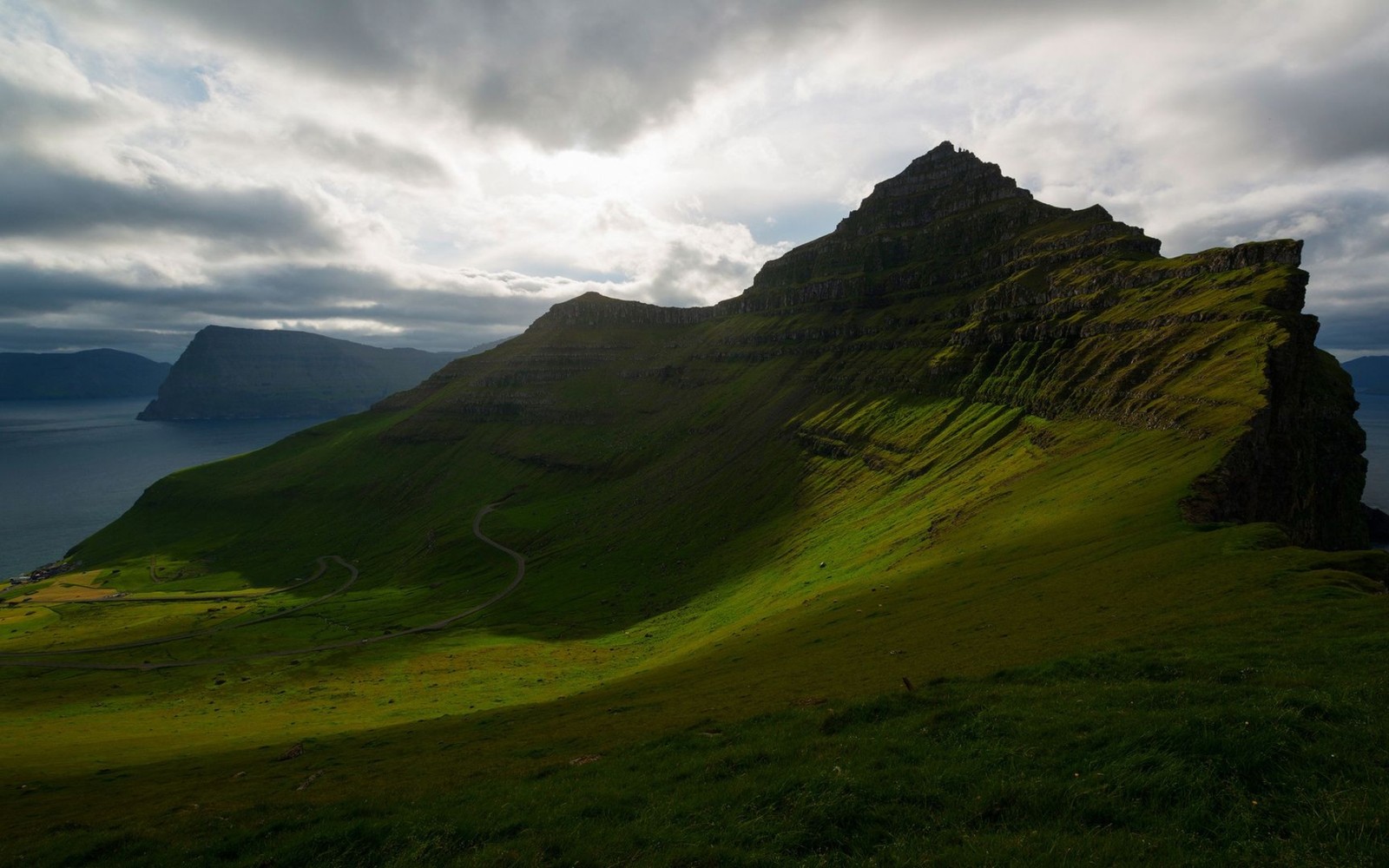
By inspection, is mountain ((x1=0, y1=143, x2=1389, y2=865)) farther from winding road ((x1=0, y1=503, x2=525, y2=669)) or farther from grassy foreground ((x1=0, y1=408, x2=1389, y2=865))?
winding road ((x1=0, y1=503, x2=525, y2=669))

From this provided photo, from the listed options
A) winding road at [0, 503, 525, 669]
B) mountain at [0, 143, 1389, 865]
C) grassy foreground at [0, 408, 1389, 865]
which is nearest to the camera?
grassy foreground at [0, 408, 1389, 865]

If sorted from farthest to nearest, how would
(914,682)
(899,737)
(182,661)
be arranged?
1. (182,661)
2. (914,682)
3. (899,737)

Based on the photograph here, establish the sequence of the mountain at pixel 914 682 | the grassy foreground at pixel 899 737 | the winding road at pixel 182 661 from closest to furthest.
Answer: the grassy foreground at pixel 899 737
the mountain at pixel 914 682
the winding road at pixel 182 661

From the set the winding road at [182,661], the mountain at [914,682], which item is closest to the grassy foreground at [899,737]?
the mountain at [914,682]

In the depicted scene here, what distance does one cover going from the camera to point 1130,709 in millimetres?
22891

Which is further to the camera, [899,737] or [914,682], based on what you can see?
[914,682]

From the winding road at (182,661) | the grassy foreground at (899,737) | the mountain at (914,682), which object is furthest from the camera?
the winding road at (182,661)

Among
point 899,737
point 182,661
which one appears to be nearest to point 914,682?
point 899,737

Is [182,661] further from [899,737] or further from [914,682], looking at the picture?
[899,737]

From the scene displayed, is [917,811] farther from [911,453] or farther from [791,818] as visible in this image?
[911,453]

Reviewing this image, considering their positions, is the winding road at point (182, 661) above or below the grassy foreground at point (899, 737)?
below

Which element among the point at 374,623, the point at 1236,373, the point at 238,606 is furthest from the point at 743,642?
the point at 238,606

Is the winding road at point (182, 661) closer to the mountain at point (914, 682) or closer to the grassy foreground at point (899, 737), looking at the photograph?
the mountain at point (914, 682)

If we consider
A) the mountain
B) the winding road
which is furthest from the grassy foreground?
the winding road
